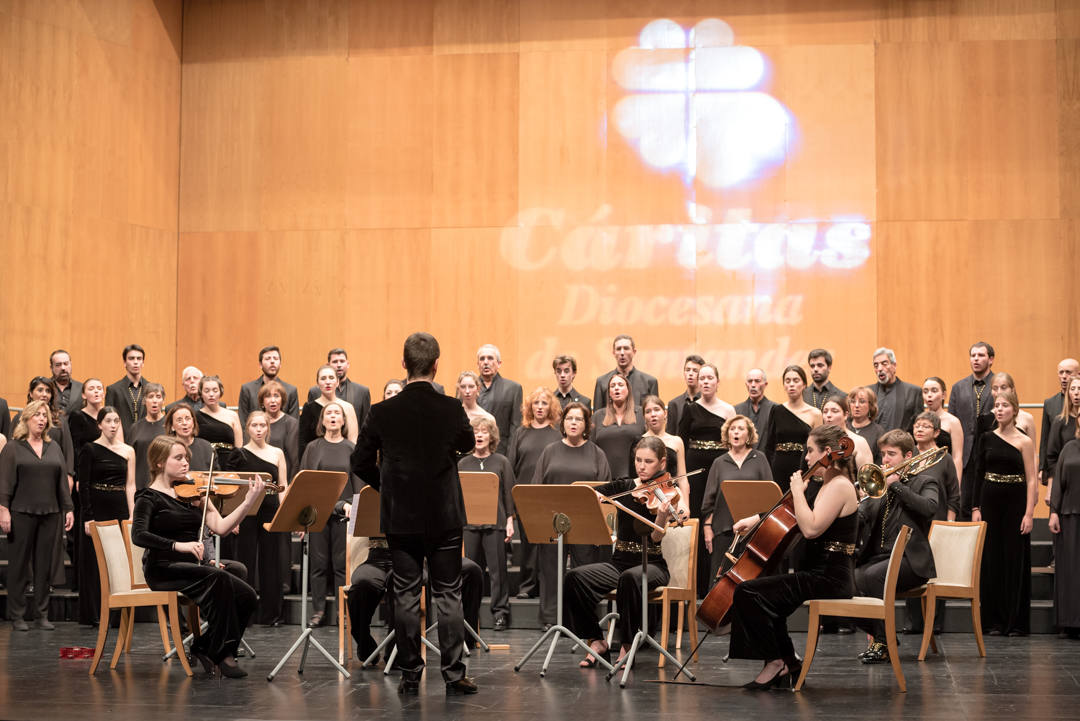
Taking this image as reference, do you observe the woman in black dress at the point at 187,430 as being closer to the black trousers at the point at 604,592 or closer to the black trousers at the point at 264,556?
the black trousers at the point at 264,556

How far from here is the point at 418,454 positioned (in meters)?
4.86

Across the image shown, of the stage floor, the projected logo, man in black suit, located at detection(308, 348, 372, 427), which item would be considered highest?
the projected logo

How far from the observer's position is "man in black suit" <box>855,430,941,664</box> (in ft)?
19.7

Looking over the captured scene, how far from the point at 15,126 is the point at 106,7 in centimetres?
Answer: 150

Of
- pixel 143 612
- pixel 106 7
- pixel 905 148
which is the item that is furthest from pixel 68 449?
pixel 905 148

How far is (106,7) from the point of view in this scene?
33.7 ft

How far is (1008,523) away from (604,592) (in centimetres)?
272

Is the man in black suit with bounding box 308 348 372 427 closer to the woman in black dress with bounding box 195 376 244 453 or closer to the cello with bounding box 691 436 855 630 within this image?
the woman in black dress with bounding box 195 376 244 453

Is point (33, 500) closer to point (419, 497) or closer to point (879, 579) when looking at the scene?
point (419, 497)

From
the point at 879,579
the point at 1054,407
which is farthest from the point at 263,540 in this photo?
the point at 1054,407

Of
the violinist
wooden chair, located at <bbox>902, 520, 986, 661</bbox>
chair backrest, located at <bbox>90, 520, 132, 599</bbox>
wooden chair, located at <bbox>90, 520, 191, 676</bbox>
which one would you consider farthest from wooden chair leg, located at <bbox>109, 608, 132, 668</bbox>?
wooden chair, located at <bbox>902, 520, 986, 661</bbox>

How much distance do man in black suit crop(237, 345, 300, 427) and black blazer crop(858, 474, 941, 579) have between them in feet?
13.2

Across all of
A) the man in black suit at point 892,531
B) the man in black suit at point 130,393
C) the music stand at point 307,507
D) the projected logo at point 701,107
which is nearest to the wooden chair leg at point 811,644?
the man in black suit at point 892,531

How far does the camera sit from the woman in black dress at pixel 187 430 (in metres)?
7.06
